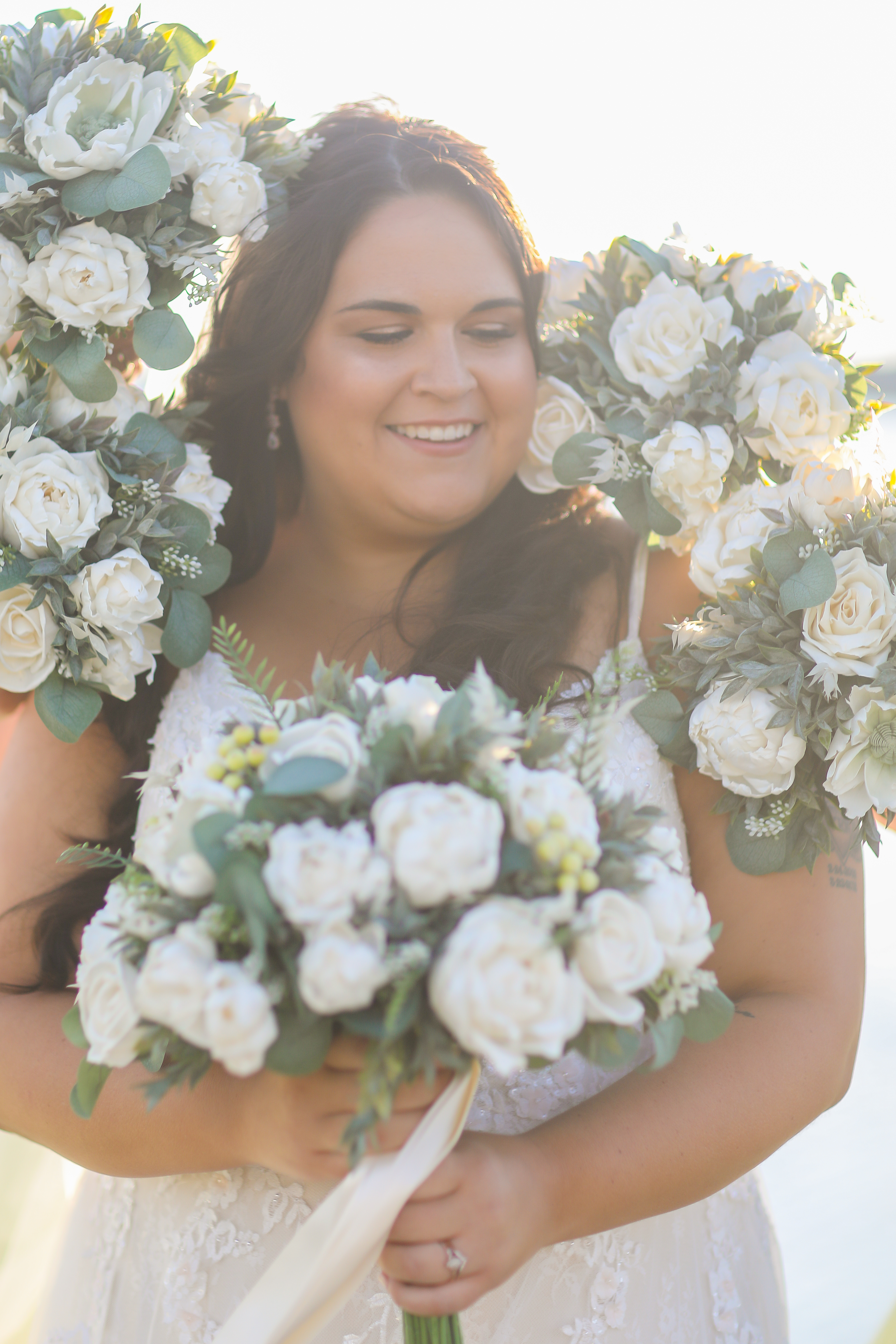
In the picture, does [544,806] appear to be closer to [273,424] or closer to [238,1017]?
[238,1017]

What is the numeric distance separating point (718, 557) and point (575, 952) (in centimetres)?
89

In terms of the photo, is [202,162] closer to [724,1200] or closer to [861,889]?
[861,889]

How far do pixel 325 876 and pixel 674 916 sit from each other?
0.38 metres

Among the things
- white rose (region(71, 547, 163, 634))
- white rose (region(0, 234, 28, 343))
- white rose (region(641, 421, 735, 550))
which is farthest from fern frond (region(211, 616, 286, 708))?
white rose (region(641, 421, 735, 550))

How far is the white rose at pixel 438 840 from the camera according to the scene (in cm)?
112

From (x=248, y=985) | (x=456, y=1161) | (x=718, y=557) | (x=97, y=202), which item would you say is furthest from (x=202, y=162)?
(x=456, y=1161)

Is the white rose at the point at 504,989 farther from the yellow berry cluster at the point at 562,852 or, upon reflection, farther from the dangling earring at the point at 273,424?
the dangling earring at the point at 273,424

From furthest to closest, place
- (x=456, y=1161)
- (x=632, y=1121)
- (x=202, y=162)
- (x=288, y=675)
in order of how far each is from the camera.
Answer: (x=288, y=675)
(x=202, y=162)
(x=632, y=1121)
(x=456, y=1161)

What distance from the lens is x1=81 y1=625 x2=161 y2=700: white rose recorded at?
198cm

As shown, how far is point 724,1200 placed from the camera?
2100mm

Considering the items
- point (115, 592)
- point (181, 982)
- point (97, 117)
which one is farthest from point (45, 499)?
point (181, 982)

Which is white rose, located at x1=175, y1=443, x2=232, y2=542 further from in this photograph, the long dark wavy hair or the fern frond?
the long dark wavy hair

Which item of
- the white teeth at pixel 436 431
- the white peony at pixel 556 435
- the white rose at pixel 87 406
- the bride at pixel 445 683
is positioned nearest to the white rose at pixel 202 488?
the white rose at pixel 87 406

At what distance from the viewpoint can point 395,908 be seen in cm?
115
